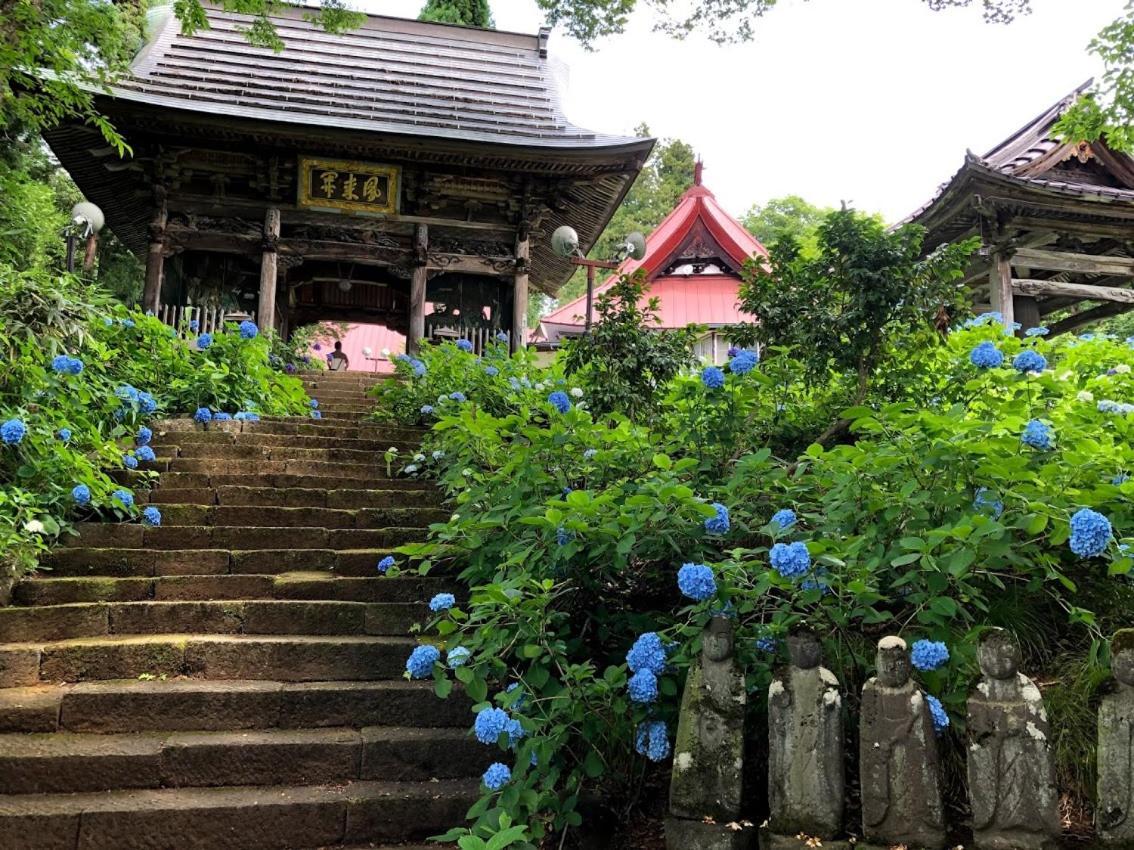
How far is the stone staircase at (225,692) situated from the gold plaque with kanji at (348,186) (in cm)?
729

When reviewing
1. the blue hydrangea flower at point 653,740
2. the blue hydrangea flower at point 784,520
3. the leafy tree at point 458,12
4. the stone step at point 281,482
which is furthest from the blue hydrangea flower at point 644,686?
the leafy tree at point 458,12

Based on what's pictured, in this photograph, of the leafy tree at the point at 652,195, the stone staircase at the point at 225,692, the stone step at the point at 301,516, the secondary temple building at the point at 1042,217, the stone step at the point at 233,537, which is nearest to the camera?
the stone staircase at the point at 225,692

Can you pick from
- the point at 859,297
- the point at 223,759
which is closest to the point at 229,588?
the point at 223,759

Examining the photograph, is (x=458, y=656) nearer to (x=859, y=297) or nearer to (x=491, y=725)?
(x=491, y=725)

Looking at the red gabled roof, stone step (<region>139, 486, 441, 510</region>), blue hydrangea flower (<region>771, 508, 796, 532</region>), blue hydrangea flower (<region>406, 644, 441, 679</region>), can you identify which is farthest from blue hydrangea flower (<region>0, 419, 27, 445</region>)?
the red gabled roof

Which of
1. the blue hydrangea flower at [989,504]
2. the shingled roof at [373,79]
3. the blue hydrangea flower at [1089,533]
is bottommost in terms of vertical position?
the blue hydrangea flower at [1089,533]

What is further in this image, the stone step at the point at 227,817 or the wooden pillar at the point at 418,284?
the wooden pillar at the point at 418,284

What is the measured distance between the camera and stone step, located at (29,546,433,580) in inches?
145

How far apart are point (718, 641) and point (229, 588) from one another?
274 centimetres

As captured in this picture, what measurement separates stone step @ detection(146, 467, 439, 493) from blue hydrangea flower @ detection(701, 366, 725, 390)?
2.48 metres

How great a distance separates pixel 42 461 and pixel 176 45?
35.6 ft

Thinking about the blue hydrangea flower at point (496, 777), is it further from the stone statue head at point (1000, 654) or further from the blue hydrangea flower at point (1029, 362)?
the blue hydrangea flower at point (1029, 362)

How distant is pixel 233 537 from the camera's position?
4.09 metres

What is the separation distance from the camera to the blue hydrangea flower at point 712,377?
9.17 feet
